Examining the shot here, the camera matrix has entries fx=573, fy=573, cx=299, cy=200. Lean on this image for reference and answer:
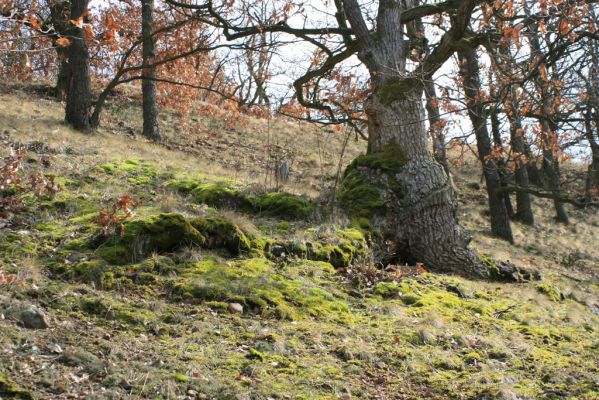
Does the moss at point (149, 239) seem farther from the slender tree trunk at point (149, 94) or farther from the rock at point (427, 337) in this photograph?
the slender tree trunk at point (149, 94)

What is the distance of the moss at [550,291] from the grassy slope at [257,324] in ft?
0.09

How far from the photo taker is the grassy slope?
432 cm

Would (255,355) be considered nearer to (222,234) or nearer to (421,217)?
(222,234)

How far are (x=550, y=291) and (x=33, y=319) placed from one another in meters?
7.77

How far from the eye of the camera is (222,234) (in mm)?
7133

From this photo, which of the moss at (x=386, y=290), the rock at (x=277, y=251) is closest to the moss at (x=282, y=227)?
the rock at (x=277, y=251)

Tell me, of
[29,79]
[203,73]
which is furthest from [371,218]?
[29,79]

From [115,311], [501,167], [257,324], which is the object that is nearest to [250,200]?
[257,324]

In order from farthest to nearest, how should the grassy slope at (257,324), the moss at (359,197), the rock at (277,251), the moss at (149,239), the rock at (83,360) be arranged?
the moss at (359,197)
the rock at (277,251)
the moss at (149,239)
the grassy slope at (257,324)
the rock at (83,360)

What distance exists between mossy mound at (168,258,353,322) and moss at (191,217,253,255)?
0.33 metres

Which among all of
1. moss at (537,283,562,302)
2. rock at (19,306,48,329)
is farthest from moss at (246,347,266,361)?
moss at (537,283,562,302)

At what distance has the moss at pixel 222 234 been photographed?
705 centimetres

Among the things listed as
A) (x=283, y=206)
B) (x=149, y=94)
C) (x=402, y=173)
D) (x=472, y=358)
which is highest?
(x=149, y=94)

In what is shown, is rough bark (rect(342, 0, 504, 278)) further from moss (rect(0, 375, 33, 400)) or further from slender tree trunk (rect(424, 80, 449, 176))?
moss (rect(0, 375, 33, 400))
